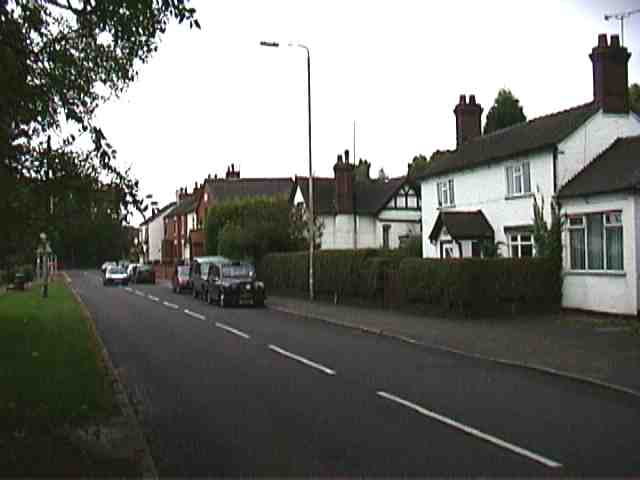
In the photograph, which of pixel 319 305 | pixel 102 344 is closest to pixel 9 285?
pixel 319 305

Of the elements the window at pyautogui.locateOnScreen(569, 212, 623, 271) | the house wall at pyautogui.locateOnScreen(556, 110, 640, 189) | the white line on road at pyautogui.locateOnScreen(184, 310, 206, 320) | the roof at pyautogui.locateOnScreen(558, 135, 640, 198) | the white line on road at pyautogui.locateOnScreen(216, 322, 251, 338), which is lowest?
the white line on road at pyautogui.locateOnScreen(216, 322, 251, 338)

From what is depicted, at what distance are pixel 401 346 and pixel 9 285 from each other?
39586 mm

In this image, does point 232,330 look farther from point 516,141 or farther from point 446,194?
point 446,194

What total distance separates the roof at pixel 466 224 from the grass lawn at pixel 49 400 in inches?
674

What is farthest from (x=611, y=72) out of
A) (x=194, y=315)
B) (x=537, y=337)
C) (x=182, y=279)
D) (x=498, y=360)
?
(x=182, y=279)

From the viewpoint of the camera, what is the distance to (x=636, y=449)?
8.24m

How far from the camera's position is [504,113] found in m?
64.8

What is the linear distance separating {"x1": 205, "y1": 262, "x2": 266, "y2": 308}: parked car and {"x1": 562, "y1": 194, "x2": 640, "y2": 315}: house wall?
1290 centimetres

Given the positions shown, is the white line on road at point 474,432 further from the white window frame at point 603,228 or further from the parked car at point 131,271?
the parked car at point 131,271

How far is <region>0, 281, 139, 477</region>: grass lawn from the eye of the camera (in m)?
7.39

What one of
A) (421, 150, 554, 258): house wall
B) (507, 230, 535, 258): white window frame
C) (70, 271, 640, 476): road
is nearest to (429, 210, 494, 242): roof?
(421, 150, 554, 258): house wall

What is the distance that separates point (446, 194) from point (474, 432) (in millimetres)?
29023

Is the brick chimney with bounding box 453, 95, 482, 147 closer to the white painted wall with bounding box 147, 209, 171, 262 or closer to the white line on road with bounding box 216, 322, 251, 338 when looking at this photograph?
the white line on road with bounding box 216, 322, 251, 338

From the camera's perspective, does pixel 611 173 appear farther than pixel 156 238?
No
